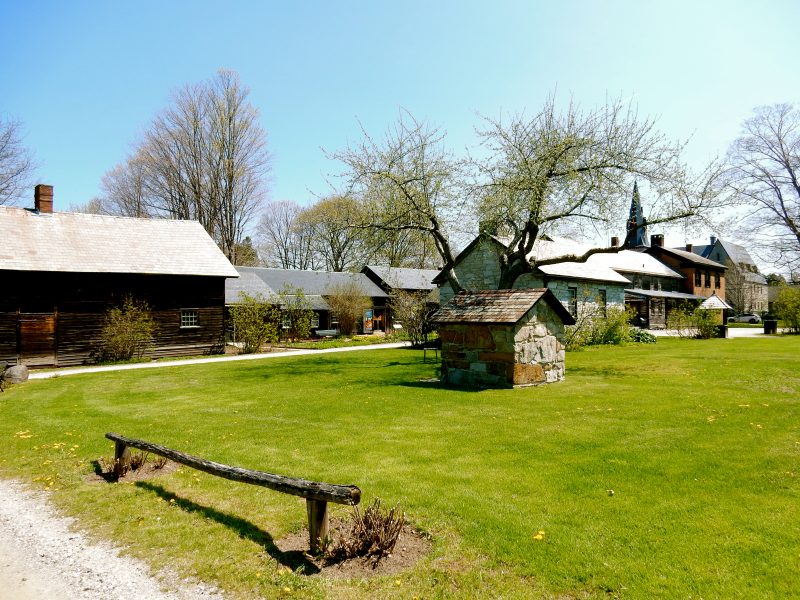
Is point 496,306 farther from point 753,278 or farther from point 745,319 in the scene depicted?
point 753,278

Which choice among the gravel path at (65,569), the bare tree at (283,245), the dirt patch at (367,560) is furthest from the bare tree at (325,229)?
the dirt patch at (367,560)

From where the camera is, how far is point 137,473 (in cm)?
688

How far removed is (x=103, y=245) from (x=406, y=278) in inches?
937

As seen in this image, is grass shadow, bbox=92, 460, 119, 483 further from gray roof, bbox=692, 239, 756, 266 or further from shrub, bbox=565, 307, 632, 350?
gray roof, bbox=692, 239, 756, 266

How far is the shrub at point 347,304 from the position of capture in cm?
3431

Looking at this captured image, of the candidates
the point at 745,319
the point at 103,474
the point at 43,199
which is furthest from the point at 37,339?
the point at 745,319

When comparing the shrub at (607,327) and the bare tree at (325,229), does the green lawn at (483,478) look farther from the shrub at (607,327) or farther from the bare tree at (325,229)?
the bare tree at (325,229)

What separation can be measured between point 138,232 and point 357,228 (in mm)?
12780

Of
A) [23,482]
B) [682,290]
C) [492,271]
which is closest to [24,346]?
[23,482]

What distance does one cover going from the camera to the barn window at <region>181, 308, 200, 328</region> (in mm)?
24123

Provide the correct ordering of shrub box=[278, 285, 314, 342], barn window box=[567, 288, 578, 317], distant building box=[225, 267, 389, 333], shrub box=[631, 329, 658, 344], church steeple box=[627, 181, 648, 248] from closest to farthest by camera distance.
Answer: church steeple box=[627, 181, 648, 248] → shrub box=[631, 329, 658, 344] → barn window box=[567, 288, 578, 317] → shrub box=[278, 285, 314, 342] → distant building box=[225, 267, 389, 333]

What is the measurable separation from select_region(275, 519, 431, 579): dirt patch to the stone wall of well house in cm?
817

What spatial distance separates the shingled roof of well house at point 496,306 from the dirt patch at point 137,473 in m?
7.95

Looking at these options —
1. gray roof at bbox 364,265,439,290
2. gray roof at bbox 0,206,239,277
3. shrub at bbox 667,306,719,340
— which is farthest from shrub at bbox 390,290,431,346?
shrub at bbox 667,306,719,340
